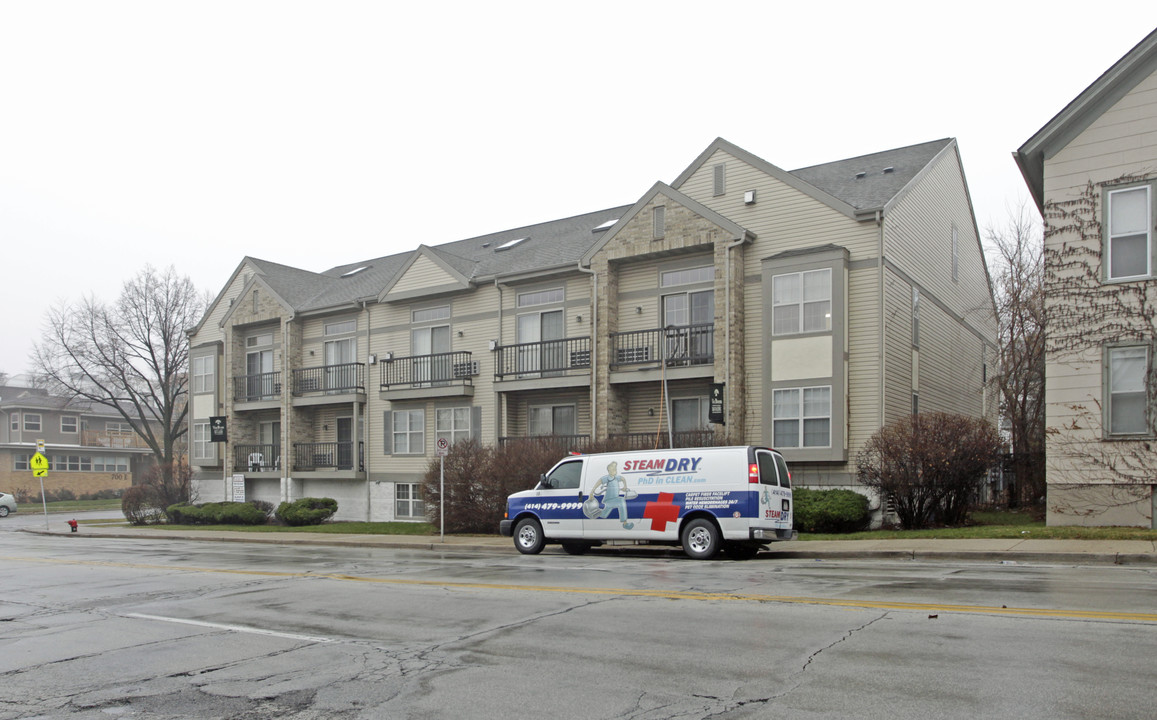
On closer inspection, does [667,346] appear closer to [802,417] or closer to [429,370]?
[802,417]

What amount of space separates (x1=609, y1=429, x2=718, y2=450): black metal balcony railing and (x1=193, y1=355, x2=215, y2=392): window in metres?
20.9

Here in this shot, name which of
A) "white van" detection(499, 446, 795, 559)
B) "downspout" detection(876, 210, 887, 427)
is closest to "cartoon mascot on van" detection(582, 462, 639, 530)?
"white van" detection(499, 446, 795, 559)

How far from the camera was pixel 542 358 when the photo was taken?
89.4 ft

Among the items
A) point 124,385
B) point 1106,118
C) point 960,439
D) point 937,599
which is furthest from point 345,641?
point 124,385

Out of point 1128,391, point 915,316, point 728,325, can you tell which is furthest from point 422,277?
point 1128,391

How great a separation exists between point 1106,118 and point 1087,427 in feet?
20.2

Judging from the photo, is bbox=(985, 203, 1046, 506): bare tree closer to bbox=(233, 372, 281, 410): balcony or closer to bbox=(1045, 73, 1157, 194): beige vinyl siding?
bbox=(1045, 73, 1157, 194): beige vinyl siding

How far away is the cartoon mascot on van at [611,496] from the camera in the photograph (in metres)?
16.8

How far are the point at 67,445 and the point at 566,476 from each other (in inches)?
2411

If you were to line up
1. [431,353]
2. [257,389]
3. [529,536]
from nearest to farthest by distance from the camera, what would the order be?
[529,536]
[431,353]
[257,389]

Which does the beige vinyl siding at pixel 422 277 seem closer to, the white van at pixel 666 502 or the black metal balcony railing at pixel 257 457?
the black metal balcony railing at pixel 257 457

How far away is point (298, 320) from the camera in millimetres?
34625

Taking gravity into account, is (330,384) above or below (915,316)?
below

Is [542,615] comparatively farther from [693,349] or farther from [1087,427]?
[693,349]
